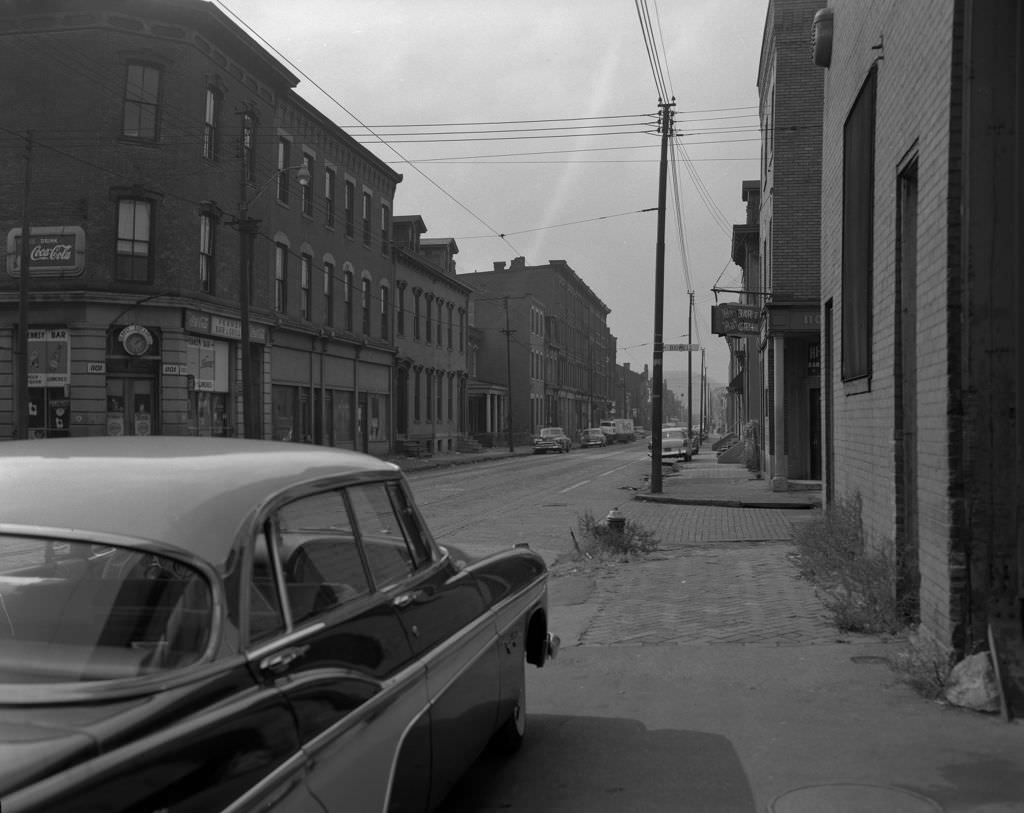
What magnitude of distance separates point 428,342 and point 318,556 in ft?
163

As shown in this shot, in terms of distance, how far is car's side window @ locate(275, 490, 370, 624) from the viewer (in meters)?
3.09

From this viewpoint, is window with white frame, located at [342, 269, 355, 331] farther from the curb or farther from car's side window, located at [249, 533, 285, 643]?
car's side window, located at [249, 533, 285, 643]

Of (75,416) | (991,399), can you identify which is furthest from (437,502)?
(991,399)

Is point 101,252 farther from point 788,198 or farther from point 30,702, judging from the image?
point 30,702

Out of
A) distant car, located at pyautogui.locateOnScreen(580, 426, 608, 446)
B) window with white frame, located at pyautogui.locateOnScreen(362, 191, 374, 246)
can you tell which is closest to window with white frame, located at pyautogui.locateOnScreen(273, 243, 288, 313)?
window with white frame, located at pyautogui.locateOnScreen(362, 191, 374, 246)

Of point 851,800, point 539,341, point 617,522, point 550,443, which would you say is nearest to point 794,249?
point 617,522

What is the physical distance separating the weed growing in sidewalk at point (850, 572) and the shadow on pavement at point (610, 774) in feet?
9.20

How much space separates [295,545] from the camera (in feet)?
10.4

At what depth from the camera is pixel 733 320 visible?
83.2ft

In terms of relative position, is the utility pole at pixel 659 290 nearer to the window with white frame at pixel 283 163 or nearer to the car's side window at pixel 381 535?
the window with white frame at pixel 283 163

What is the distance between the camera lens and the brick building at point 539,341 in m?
78.6

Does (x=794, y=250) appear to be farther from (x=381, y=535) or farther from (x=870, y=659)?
(x=381, y=535)

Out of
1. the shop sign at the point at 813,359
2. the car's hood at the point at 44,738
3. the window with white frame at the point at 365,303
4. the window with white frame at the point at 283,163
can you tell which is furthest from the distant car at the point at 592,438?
the car's hood at the point at 44,738

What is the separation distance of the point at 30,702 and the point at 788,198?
24406mm
